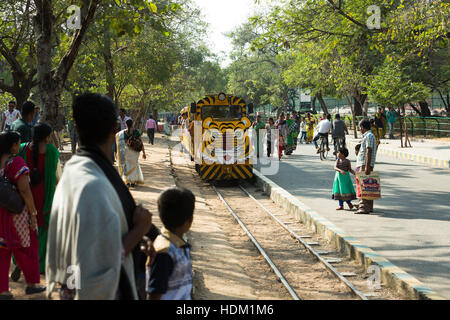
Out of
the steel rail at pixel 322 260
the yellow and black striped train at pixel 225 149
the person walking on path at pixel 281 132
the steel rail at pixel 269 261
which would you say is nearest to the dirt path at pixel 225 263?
the steel rail at pixel 269 261

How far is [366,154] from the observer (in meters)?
10.7

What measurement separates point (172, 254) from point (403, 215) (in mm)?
8404

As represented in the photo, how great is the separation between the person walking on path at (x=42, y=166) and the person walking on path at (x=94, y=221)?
3.34m

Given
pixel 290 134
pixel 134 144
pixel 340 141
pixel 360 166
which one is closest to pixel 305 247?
pixel 360 166

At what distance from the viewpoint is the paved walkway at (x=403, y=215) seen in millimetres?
7590

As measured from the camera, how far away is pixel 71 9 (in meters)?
10.5

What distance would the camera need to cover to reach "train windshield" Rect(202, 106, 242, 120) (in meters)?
18.0

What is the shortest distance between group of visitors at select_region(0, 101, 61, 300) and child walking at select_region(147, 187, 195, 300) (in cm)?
284

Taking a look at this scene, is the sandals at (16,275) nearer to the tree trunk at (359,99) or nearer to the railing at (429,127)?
the railing at (429,127)

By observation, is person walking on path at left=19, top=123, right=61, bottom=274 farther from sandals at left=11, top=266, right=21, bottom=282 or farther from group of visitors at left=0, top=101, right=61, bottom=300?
sandals at left=11, top=266, right=21, bottom=282

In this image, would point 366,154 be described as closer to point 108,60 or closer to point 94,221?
point 94,221

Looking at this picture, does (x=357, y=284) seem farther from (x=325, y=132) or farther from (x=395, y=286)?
(x=325, y=132)

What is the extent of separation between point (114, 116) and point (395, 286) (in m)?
4.84

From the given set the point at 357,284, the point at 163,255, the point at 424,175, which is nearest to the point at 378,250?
the point at 357,284
